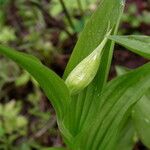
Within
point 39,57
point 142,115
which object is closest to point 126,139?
point 142,115

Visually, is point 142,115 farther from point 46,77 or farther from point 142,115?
point 46,77

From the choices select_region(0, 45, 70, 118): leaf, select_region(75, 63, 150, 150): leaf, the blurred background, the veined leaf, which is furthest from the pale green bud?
the blurred background

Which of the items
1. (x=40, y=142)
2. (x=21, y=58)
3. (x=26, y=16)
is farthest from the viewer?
(x=26, y=16)

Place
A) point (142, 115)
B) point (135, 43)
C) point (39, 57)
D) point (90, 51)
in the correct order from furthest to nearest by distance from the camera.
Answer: point (39, 57)
point (142, 115)
point (90, 51)
point (135, 43)

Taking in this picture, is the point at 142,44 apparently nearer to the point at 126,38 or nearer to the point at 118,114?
the point at 126,38

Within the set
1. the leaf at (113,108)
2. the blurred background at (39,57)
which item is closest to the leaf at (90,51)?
the leaf at (113,108)

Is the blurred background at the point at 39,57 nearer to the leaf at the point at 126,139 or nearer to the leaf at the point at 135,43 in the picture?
the leaf at the point at 126,139

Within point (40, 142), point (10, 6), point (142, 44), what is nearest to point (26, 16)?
point (10, 6)
